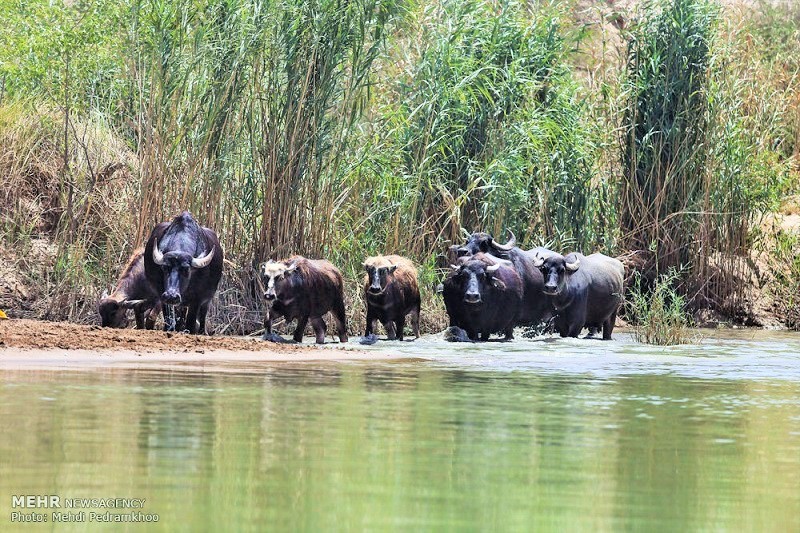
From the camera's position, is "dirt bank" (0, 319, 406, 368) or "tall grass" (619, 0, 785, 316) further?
"tall grass" (619, 0, 785, 316)

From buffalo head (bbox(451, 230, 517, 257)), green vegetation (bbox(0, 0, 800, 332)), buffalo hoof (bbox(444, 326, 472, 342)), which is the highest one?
green vegetation (bbox(0, 0, 800, 332))

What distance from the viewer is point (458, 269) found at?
1761 centimetres

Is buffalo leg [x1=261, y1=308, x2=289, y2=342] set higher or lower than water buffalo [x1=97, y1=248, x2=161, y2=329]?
lower

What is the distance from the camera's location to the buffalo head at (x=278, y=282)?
15.8 m

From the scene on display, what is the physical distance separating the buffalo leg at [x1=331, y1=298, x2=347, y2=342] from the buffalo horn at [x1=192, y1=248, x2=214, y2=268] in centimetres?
148

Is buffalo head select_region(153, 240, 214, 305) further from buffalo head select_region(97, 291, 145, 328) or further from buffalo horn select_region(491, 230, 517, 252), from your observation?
buffalo horn select_region(491, 230, 517, 252)

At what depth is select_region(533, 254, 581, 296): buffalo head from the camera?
18.2 meters

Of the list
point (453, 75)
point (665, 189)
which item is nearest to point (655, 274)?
point (665, 189)

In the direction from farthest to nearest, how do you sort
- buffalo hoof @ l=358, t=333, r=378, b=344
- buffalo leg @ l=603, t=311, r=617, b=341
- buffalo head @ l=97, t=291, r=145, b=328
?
buffalo leg @ l=603, t=311, r=617, b=341 < buffalo hoof @ l=358, t=333, r=378, b=344 < buffalo head @ l=97, t=291, r=145, b=328

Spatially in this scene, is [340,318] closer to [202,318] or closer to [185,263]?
[202,318]

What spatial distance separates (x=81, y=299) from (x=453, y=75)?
212 inches

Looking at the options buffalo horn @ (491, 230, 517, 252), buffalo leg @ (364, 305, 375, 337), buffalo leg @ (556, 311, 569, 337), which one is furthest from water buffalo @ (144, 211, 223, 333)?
buffalo leg @ (556, 311, 569, 337)

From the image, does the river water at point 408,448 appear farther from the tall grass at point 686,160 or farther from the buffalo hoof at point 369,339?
the tall grass at point 686,160

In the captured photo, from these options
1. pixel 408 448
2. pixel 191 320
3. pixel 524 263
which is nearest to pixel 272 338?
pixel 191 320
